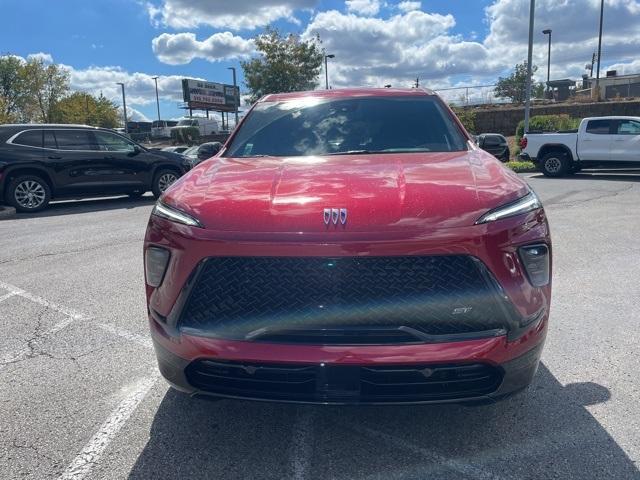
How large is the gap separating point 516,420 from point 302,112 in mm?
2490

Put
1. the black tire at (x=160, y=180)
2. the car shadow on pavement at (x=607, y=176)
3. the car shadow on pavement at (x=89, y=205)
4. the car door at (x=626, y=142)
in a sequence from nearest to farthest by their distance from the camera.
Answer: the car shadow on pavement at (x=89, y=205) < the black tire at (x=160, y=180) < the car door at (x=626, y=142) < the car shadow on pavement at (x=607, y=176)

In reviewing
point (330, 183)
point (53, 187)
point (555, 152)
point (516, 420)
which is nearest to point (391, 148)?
point (330, 183)

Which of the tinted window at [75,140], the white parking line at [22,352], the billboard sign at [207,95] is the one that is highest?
the billboard sign at [207,95]

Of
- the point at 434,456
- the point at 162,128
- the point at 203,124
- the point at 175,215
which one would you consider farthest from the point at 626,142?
the point at 162,128

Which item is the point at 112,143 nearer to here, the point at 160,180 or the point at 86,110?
the point at 160,180

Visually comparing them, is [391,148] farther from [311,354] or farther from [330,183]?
[311,354]

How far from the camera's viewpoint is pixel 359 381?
2.16 meters

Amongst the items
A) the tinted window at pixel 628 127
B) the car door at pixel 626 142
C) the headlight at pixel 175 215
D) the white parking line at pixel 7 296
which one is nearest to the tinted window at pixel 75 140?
the white parking line at pixel 7 296

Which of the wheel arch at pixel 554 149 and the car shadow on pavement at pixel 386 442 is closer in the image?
the car shadow on pavement at pixel 386 442

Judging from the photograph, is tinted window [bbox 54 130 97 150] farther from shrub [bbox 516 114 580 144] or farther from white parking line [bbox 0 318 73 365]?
shrub [bbox 516 114 580 144]

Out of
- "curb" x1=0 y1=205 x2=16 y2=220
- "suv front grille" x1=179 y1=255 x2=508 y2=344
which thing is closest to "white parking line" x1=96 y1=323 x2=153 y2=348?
"suv front grille" x1=179 y1=255 x2=508 y2=344

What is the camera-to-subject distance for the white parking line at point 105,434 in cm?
238

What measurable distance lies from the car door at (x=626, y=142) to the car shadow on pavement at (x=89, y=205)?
12.3 meters

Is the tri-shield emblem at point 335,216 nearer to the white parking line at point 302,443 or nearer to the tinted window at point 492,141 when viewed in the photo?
the white parking line at point 302,443
